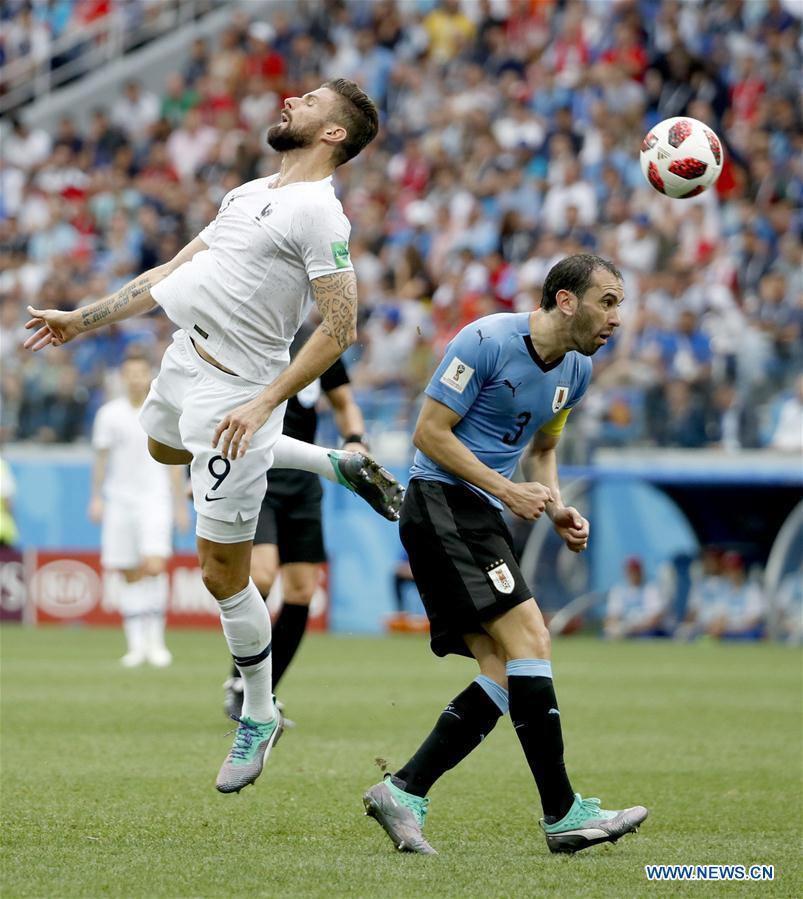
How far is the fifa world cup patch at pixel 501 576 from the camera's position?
620 cm

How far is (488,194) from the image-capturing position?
22.0m

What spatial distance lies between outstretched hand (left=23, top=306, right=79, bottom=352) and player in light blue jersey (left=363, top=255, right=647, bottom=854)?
5.16 feet

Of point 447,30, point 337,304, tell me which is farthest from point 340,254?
point 447,30

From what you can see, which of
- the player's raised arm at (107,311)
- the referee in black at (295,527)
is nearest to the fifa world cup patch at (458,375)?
the player's raised arm at (107,311)

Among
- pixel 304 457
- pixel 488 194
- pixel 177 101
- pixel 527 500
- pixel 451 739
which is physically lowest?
pixel 451 739

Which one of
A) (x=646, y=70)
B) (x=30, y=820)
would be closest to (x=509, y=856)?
(x=30, y=820)

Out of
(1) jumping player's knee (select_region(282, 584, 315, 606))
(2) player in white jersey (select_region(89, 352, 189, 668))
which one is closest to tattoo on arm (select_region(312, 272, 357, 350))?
(1) jumping player's knee (select_region(282, 584, 315, 606))

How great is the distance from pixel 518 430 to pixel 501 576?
2.05ft

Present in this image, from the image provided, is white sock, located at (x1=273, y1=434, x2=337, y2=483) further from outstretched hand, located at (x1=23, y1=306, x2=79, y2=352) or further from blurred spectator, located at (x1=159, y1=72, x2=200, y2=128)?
blurred spectator, located at (x1=159, y1=72, x2=200, y2=128)

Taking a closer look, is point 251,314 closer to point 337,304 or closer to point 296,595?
point 337,304

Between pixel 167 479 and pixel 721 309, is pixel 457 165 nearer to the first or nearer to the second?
pixel 721 309

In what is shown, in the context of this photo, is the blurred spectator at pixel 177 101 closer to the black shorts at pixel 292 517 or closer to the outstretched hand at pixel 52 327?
the black shorts at pixel 292 517

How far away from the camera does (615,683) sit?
1355cm

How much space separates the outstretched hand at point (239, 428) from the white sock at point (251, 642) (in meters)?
0.93
